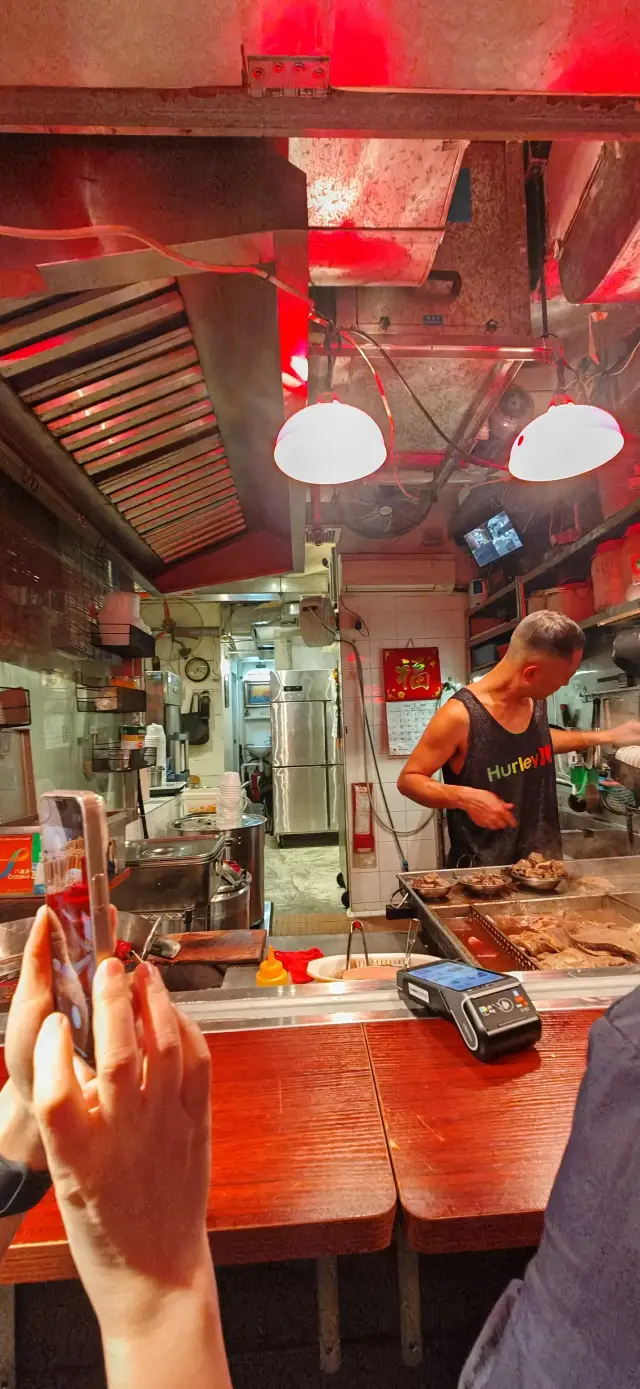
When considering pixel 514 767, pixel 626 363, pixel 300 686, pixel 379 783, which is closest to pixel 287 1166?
pixel 514 767

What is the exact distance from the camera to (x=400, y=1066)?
2.95ft

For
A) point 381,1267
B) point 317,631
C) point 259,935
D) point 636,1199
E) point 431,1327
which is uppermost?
point 317,631

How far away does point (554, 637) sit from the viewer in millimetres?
2268

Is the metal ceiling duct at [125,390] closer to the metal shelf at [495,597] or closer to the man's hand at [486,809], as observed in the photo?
the man's hand at [486,809]

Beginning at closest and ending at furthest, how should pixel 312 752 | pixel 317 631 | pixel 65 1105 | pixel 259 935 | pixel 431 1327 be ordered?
pixel 65 1105 < pixel 431 1327 < pixel 259 935 < pixel 317 631 < pixel 312 752

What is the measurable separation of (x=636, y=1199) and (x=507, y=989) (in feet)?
1.86

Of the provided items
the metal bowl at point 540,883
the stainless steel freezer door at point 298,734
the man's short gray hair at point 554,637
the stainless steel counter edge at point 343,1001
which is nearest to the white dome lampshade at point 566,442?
the man's short gray hair at point 554,637

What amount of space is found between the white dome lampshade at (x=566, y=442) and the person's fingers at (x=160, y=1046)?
6.56 feet

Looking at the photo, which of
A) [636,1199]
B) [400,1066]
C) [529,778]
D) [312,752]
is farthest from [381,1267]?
[312,752]

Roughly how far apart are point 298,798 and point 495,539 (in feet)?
15.3

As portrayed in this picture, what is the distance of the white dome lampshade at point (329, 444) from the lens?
169cm

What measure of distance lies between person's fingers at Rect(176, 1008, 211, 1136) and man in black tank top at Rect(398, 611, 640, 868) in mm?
1825

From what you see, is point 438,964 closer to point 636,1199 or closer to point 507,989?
point 507,989

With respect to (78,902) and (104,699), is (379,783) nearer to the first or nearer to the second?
(104,699)
